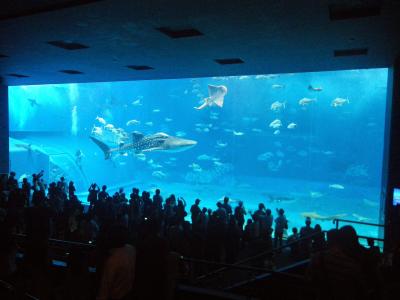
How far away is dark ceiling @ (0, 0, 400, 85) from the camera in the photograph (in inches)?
186

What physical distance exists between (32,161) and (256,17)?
31.3 m

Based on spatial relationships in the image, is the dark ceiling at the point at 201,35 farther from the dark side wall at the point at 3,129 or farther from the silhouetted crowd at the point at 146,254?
the dark side wall at the point at 3,129

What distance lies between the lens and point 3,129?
14.6 metres

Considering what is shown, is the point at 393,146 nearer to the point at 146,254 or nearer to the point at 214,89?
the point at 146,254

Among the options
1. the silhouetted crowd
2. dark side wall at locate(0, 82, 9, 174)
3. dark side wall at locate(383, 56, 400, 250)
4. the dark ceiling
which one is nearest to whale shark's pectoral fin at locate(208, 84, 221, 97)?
dark side wall at locate(0, 82, 9, 174)

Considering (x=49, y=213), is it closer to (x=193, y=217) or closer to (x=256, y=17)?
(x=193, y=217)

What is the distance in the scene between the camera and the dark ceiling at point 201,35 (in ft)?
15.5

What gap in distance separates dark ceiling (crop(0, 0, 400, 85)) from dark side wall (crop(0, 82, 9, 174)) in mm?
5263

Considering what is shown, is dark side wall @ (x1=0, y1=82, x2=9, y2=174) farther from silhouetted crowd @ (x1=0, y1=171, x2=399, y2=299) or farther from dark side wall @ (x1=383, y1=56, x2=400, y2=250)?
dark side wall @ (x1=383, y1=56, x2=400, y2=250)

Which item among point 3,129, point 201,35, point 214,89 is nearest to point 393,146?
point 201,35

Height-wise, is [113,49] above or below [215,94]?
below

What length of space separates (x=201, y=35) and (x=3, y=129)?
12547 mm

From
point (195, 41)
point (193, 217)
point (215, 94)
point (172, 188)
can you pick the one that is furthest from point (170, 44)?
point (172, 188)

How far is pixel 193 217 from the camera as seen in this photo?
7.43 meters
